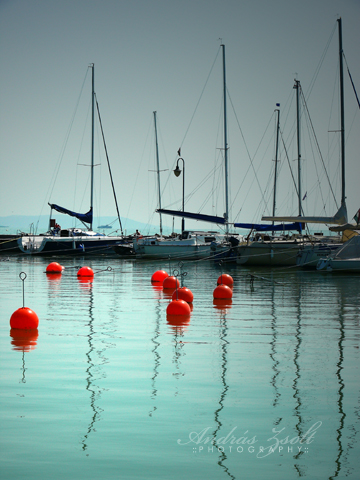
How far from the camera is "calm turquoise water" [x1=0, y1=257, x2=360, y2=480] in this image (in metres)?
6.89

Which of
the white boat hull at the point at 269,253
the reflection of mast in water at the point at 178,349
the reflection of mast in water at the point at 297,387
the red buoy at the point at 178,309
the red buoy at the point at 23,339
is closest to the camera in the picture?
the reflection of mast in water at the point at 297,387

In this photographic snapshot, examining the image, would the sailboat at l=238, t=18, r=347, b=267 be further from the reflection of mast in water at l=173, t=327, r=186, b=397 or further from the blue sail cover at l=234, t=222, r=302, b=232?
the reflection of mast in water at l=173, t=327, r=186, b=397

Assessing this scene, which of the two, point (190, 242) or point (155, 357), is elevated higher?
point (190, 242)

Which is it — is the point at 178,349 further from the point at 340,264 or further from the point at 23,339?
the point at 340,264

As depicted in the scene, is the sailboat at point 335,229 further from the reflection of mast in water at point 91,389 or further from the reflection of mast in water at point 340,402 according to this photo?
the reflection of mast in water at point 91,389

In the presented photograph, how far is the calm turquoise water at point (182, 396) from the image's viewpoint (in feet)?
22.6

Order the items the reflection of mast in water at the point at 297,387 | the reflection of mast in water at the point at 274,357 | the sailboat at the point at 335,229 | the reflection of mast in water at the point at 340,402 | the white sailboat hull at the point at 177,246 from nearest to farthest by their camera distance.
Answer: the reflection of mast in water at the point at 340,402 → the reflection of mast in water at the point at 297,387 → the reflection of mast in water at the point at 274,357 → the sailboat at the point at 335,229 → the white sailboat hull at the point at 177,246

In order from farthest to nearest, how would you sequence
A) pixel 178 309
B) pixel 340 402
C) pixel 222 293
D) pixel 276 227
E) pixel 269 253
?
pixel 276 227 < pixel 269 253 < pixel 222 293 < pixel 178 309 < pixel 340 402

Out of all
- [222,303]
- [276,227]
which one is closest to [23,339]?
[222,303]

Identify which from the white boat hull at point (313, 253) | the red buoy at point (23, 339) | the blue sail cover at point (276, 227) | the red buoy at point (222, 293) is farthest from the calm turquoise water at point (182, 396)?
the blue sail cover at point (276, 227)

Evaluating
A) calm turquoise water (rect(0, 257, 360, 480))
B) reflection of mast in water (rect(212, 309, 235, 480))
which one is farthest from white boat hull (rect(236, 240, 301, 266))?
reflection of mast in water (rect(212, 309, 235, 480))

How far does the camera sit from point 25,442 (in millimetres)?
7379

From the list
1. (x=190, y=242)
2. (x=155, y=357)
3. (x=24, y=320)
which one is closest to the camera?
(x=155, y=357)

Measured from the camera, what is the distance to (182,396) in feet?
30.7
